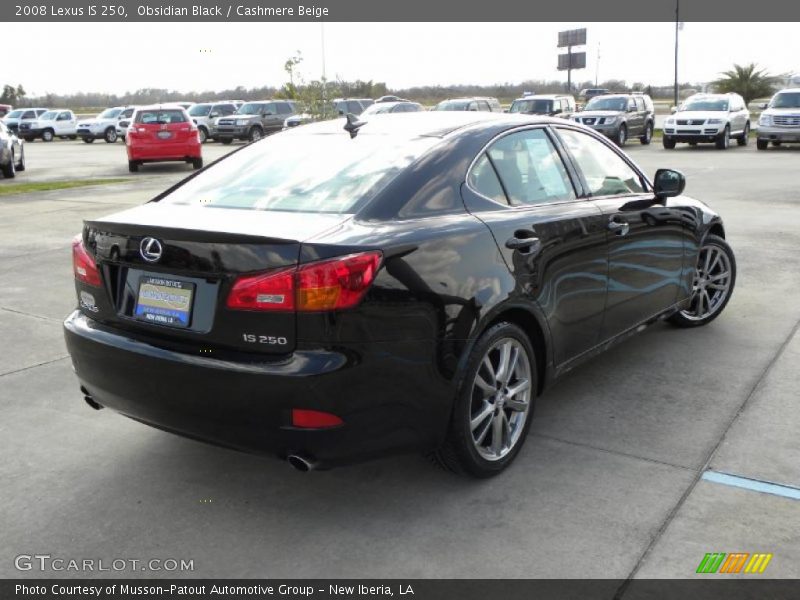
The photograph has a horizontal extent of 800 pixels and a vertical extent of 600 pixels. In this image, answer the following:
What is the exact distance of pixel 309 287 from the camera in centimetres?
313

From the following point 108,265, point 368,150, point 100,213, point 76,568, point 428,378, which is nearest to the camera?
point 76,568

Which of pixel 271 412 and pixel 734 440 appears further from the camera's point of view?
pixel 734 440

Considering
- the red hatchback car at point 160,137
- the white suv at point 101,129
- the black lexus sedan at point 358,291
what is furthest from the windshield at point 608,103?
the black lexus sedan at point 358,291

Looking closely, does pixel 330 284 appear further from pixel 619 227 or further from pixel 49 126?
pixel 49 126

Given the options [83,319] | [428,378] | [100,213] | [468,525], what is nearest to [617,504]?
[468,525]

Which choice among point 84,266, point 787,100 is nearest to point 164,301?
point 84,266

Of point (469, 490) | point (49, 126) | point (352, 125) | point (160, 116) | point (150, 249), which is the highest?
point (160, 116)

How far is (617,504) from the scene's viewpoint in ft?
11.8

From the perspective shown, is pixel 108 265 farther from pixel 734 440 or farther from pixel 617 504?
pixel 734 440

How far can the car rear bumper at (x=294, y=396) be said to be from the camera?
3168 millimetres

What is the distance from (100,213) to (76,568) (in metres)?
10.5

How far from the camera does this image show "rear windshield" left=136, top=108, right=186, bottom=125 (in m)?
22.3

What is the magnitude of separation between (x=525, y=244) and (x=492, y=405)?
75 cm

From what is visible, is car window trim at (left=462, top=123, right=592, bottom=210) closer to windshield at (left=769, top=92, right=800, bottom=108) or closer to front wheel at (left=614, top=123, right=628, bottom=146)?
windshield at (left=769, top=92, right=800, bottom=108)
